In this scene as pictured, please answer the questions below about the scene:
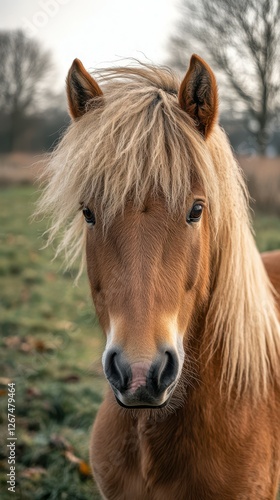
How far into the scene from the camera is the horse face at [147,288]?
1.79 metres

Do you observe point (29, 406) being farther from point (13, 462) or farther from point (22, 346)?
point (22, 346)

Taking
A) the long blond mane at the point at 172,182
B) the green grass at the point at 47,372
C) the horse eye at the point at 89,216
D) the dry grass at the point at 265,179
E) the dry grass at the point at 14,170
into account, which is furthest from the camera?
the dry grass at the point at 14,170

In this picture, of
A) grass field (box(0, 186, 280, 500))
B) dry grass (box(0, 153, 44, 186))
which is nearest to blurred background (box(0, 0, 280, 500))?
grass field (box(0, 186, 280, 500))

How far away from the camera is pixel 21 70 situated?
1305 cm

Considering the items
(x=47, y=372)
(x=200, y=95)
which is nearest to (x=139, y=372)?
(x=200, y=95)

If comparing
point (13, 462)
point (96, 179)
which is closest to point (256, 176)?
point (13, 462)

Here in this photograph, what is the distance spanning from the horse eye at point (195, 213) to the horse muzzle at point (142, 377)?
23.7 inches

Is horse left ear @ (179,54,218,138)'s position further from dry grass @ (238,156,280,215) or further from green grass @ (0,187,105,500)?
dry grass @ (238,156,280,215)

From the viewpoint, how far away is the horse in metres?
1.98

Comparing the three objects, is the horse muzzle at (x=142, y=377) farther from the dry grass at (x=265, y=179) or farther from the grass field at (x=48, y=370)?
the dry grass at (x=265, y=179)

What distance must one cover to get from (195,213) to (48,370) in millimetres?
4132

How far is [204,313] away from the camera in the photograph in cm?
248

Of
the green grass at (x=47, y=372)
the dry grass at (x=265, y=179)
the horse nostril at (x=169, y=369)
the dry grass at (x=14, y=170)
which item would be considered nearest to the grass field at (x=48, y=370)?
the green grass at (x=47, y=372)

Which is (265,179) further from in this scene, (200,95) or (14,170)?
(14,170)
